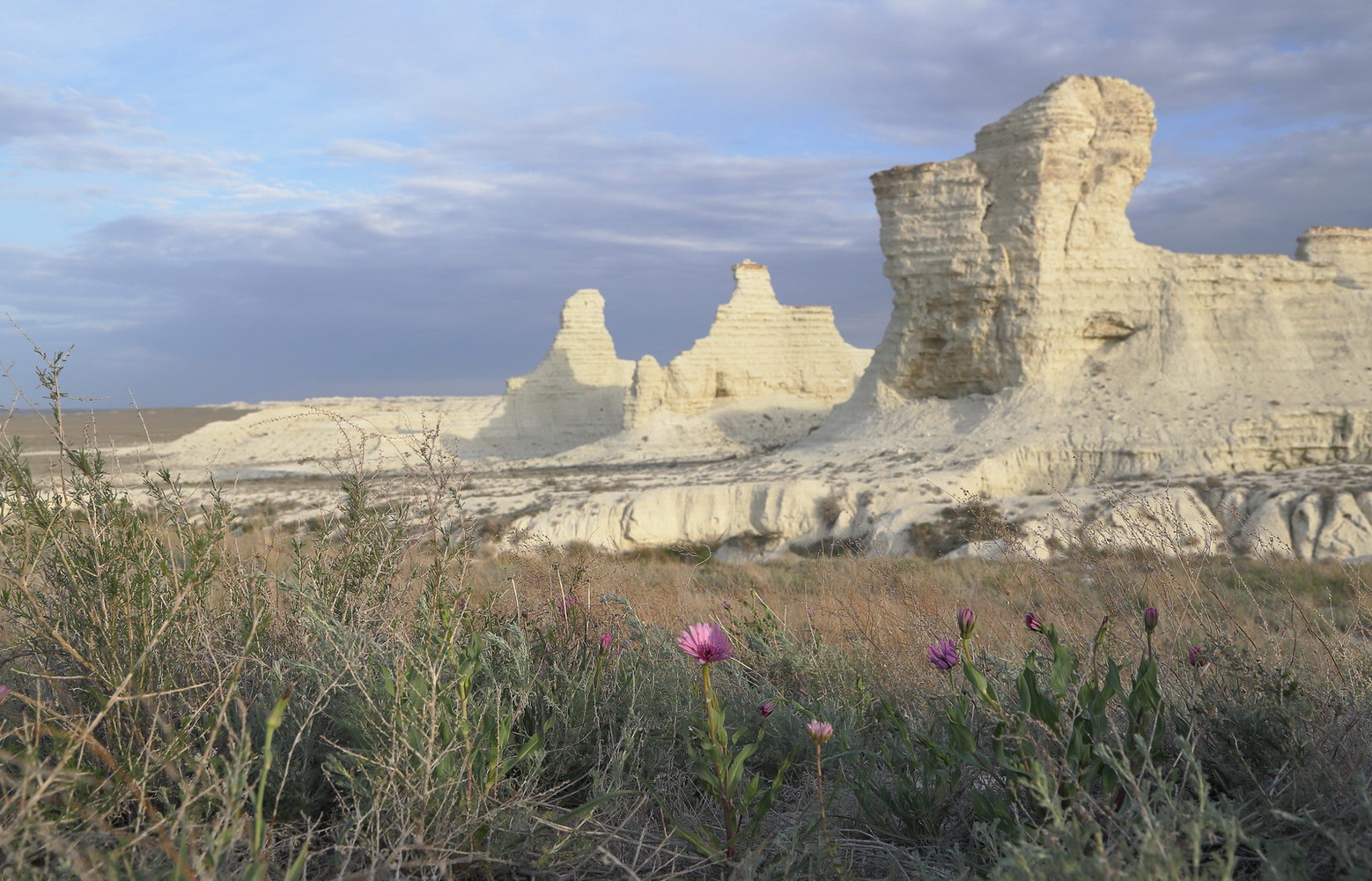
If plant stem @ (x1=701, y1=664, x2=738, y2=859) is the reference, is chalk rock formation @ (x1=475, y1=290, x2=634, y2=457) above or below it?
above

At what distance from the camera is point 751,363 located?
37.2m

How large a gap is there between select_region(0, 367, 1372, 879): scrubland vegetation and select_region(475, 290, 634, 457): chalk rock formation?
38435mm

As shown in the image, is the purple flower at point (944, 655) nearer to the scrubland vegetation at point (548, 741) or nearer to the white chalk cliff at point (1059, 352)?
the scrubland vegetation at point (548, 741)

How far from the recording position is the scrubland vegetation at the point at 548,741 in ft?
5.49

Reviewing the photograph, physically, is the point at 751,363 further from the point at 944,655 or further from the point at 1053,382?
the point at 944,655

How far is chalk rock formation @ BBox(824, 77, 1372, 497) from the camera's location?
66.7 ft

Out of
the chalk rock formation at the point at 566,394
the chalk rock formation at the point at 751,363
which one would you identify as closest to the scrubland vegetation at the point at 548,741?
the chalk rock formation at the point at 751,363

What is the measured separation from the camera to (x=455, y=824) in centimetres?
191

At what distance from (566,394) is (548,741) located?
1563 inches

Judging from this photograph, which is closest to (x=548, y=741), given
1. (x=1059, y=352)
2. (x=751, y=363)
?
(x=1059, y=352)

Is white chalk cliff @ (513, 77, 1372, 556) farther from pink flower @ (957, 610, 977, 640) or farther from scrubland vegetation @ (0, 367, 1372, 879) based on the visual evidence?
pink flower @ (957, 610, 977, 640)

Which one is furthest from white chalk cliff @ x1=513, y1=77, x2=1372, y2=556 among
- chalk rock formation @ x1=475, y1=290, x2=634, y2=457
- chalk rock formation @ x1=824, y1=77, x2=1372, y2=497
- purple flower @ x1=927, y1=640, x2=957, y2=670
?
chalk rock formation @ x1=475, y1=290, x2=634, y2=457

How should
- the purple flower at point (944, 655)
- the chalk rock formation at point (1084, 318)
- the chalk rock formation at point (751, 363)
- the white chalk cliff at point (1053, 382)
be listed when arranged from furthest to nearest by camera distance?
the chalk rock formation at point (751, 363) → the chalk rock formation at point (1084, 318) → the white chalk cliff at point (1053, 382) → the purple flower at point (944, 655)

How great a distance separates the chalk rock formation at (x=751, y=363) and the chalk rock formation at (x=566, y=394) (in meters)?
6.40
